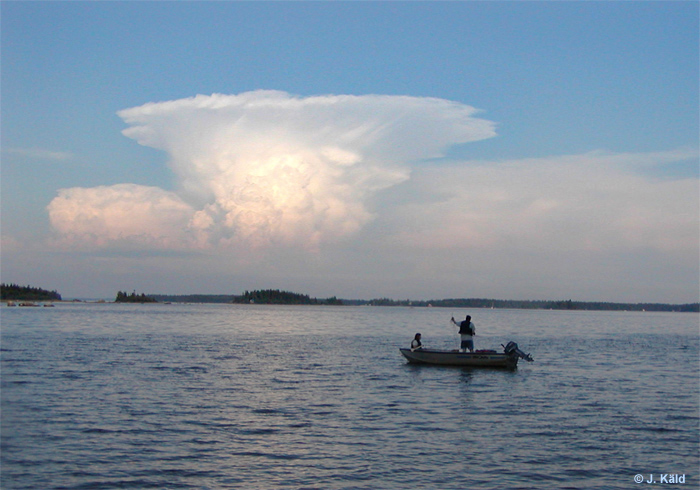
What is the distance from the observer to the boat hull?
47.9 m

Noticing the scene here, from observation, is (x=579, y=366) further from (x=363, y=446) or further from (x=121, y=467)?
(x=121, y=467)

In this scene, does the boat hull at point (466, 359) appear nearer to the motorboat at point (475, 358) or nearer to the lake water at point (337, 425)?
the motorboat at point (475, 358)

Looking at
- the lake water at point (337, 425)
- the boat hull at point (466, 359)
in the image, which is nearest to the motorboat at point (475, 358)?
the boat hull at point (466, 359)

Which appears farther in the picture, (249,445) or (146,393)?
(146,393)

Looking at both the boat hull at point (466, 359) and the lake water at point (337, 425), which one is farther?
the boat hull at point (466, 359)

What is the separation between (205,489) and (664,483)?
537 inches

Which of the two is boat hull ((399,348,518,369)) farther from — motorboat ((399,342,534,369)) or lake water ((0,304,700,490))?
lake water ((0,304,700,490))

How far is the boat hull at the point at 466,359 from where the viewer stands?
4791 cm

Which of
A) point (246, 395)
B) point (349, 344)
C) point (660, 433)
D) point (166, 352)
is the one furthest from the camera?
point (349, 344)

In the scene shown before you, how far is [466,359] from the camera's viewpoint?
159ft

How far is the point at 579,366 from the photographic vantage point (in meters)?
51.3

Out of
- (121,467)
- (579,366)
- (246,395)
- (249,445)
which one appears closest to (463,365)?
(579,366)

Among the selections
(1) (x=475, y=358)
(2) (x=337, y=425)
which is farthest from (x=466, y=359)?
(2) (x=337, y=425)

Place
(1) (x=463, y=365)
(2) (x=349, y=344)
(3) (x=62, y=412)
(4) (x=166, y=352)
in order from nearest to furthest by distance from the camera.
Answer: (3) (x=62, y=412) → (1) (x=463, y=365) → (4) (x=166, y=352) → (2) (x=349, y=344)
